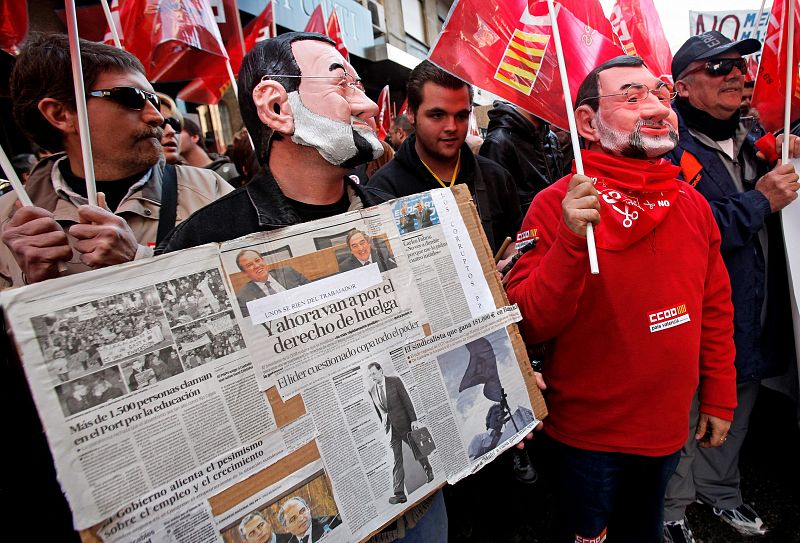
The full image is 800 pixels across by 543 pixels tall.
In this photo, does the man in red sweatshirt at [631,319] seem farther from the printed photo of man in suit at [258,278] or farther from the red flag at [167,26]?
the red flag at [167,26]

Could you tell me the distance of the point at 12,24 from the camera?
2500mm

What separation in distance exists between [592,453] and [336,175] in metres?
1.41

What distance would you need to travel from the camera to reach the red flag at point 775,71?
2271 mm

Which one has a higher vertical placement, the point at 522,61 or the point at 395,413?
the point at 522,61

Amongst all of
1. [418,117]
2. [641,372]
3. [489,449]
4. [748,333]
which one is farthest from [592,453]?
[418,117]

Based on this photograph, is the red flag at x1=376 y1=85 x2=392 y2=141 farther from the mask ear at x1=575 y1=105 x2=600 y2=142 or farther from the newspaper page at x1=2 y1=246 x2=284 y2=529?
the newspaper page at x1=2 y1=246 x2=284 y2=529

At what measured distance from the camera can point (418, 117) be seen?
2693 mm

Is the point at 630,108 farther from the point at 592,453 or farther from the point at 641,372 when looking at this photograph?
the point at 592,453

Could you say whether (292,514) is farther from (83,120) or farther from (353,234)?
(83,120)

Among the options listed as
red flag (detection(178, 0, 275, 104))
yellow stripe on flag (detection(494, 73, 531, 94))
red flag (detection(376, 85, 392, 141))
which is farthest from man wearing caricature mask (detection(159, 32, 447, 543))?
red flag (detection(376, 85, 392, 141))

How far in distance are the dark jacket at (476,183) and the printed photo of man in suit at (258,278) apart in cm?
155

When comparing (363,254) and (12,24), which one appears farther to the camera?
(12,24)

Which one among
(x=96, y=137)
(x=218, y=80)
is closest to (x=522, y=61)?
(x=96, y=137)

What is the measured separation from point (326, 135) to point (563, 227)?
77 cm
